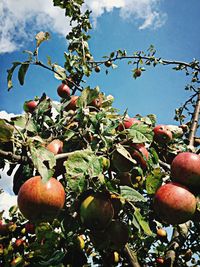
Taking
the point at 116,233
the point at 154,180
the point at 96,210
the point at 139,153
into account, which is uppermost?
the point at 139,153

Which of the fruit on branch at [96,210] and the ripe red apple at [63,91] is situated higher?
the ripe red apple at [63,91]

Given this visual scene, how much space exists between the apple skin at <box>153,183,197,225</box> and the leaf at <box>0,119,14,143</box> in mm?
786

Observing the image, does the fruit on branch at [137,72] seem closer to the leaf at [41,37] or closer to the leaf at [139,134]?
the leaf at [41,37]

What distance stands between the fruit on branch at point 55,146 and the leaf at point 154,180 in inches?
18.6

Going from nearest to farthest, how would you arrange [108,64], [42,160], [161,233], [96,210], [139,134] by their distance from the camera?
1. [42,160]
2. [96,210]
3. [139,134]
4. [161,233]
5. [108,64]

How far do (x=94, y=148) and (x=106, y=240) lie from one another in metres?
0.51

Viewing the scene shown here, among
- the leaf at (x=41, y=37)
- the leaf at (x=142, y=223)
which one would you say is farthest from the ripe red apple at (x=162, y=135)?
the leaf at (x=41, y=37)

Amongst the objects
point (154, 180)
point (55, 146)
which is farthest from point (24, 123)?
point (154, 180)

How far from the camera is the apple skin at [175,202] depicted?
1.35 meters

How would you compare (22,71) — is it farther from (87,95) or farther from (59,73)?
(87,95)

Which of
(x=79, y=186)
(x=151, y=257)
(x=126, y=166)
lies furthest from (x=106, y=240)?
(x=151, y=257)

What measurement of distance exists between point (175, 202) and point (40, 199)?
649mm

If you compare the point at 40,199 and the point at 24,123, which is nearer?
the point at 40,199

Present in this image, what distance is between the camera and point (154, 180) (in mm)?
1380
